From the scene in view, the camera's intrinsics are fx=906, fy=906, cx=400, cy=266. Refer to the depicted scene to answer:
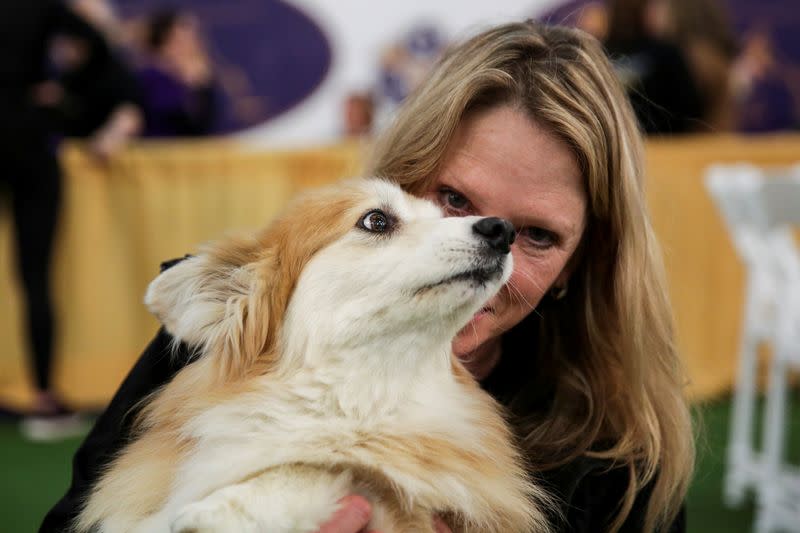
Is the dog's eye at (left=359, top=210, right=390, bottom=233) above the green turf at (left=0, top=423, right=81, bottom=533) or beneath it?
above

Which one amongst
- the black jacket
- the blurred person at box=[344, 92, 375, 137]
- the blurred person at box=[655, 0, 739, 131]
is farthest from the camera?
the blurred person at box=[344, 92, 375, 137]

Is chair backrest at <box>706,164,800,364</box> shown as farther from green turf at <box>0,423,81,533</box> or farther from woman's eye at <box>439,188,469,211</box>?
green turf at <box>0,423,81,533</box>

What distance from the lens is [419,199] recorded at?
Answer: 1.92 metres

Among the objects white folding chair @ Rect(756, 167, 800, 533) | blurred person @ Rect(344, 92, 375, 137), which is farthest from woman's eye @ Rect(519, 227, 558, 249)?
blurred person @ Rect(344, 92, 375, 137)

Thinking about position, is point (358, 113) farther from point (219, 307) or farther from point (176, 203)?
point (219, 307)

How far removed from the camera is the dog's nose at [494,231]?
1.70 metres

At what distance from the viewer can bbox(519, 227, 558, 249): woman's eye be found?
1887mm

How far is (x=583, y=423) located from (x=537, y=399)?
16cm

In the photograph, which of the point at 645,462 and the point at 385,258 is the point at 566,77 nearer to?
the point at 385,258

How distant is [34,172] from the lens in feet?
14.9

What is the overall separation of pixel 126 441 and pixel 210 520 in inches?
18.4

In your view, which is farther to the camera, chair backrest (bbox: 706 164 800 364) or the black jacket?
chair backrest (bbox: 706 164 800 364)

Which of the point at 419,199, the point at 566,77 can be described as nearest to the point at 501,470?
the point at 419,199

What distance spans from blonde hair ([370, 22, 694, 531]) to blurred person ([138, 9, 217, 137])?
4.24 meters
